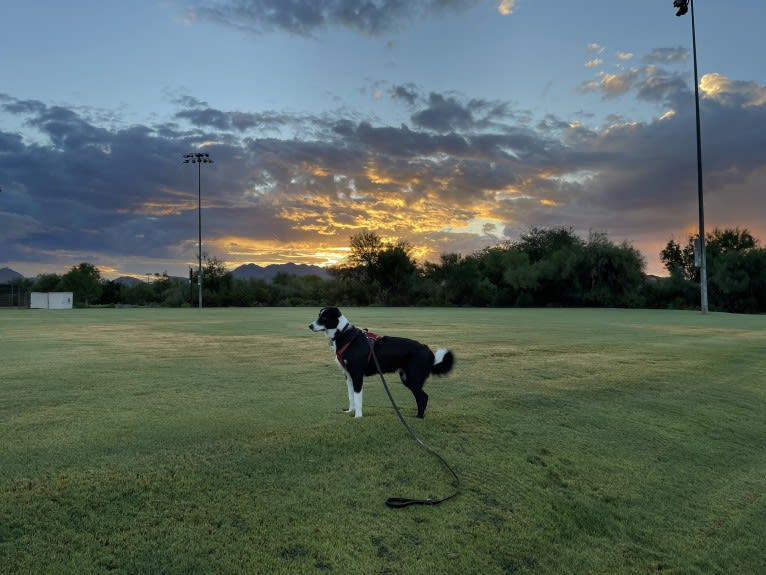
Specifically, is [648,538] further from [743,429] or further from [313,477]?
[743,429]

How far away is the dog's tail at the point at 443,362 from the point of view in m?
6.58

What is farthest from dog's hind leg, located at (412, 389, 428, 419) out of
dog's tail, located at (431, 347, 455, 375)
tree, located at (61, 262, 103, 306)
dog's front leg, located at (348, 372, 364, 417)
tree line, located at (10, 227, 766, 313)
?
tree, located at (61, 262, 103, 306)

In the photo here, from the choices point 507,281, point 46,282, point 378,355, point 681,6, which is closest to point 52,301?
point 46,282

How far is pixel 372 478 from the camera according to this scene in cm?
508

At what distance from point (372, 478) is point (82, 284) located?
4233 inches

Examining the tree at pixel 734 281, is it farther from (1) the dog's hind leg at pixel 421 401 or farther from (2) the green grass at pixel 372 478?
(1) the dog's hind leg at pixel 421 401

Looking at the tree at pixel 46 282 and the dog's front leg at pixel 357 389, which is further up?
the tree at pixel 46 282

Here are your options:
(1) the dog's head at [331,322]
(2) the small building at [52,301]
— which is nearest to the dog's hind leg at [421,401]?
(1) the dog's head at [331,322]

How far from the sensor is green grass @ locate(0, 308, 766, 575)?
4.00 meters

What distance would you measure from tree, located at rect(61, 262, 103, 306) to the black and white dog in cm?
10191

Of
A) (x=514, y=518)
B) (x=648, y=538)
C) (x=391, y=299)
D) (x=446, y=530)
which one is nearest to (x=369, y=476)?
(x=446, y=530)

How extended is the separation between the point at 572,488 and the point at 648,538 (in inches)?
31.7

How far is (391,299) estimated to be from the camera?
7844 centimetres

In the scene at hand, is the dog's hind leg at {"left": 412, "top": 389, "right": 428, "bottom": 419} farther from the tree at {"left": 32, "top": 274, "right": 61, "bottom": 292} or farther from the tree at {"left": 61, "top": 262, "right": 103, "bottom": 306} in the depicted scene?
the tree at {"left": 32, "top": 274, "right": 61, "bottom": 292}
